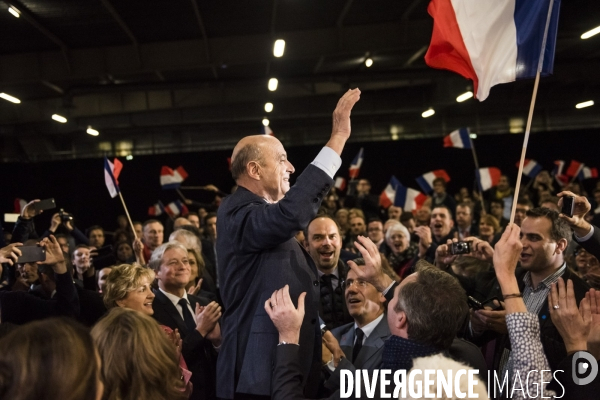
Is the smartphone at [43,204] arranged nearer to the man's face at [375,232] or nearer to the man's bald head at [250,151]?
the man's bald head at [250,151]

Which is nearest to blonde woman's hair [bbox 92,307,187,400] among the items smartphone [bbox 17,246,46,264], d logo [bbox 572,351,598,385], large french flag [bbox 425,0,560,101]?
d logo [bbox 572,351,598,385]

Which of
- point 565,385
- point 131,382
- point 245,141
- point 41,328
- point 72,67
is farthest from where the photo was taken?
point 72,67

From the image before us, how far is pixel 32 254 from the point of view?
4367mm

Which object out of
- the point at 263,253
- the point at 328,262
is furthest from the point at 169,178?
the point at 263,253

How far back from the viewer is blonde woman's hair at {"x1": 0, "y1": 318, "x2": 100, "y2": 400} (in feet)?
5.53

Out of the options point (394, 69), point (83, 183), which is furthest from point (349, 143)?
point (83, 183)

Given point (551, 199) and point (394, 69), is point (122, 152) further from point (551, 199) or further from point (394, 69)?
point (551, 199)

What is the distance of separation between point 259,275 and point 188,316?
1675 millimetres

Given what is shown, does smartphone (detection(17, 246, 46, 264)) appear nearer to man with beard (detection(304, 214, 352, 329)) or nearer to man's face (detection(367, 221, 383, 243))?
man with beard (detection(304, 214, 352, 329))

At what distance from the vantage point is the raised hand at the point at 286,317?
2742mm

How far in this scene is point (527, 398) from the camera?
239 cm

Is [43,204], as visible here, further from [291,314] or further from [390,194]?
[390,194]

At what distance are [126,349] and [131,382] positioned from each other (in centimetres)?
10

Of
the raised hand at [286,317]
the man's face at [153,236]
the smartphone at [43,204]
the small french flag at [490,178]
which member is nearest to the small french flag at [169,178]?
the man's face at [153,236]
